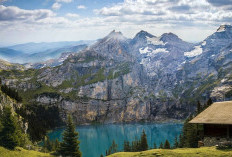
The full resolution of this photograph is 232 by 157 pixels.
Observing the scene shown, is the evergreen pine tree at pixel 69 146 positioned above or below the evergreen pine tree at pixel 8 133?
below

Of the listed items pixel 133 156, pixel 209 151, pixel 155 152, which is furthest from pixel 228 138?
pixel 133 156

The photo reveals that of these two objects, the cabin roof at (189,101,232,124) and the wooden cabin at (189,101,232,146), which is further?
the wooden cabin at (189,101,232,146)

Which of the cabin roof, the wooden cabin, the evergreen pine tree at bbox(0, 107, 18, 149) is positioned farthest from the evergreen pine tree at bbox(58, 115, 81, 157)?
the cabin roof

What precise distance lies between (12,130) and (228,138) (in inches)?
1711

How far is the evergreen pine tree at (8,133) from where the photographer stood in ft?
188

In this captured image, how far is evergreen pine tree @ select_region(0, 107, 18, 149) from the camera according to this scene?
57.2m

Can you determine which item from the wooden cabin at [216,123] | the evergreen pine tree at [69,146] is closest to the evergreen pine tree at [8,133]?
the evergreen pine tree at [69,146]

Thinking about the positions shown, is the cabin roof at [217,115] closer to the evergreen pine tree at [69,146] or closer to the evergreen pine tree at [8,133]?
the evergreen pine tree at [69,146]

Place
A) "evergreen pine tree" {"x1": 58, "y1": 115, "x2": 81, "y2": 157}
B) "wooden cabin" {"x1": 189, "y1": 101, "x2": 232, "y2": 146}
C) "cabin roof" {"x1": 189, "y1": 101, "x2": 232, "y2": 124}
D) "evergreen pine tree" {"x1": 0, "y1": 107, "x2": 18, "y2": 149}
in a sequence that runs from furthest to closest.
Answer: "evergreen pine tree" {"x1": 58, "y1": 115, "x2": 81, "y2": 157}
"evergreen pine tree" {"x1": 0, "y1": 107, "x2": 18, "y2": 149}
"wooden cabin" {"x1": 189, "y1": 101, "x2": 232, "y2": 146}
"cabin roof" {"x1": 189, "y1": 101, "x2": 232, "y2": 124}

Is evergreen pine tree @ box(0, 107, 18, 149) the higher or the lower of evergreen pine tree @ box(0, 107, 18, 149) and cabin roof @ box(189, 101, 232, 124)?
the lower

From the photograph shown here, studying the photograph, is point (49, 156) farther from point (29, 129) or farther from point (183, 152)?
point (29, 129)

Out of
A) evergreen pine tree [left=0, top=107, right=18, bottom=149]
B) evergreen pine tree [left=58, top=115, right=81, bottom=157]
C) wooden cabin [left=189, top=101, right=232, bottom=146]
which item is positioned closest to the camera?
wooden cabin [left=189, top=101, right=232, bottom=146]

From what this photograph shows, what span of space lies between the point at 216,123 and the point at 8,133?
4162 cm

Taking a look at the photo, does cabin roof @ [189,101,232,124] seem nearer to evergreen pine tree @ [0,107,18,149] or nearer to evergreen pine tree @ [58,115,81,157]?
evergreen pine tree @ [58,115,81,157]
